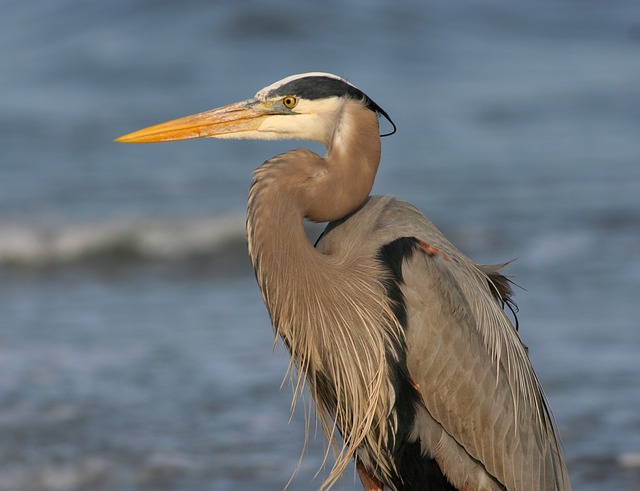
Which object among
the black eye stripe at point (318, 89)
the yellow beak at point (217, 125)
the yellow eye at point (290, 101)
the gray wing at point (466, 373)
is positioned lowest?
the gray wing at point (466, 373)

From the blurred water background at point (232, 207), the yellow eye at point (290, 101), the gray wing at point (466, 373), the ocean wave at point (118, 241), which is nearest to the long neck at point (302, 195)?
the yellow eye at point (290, 101)

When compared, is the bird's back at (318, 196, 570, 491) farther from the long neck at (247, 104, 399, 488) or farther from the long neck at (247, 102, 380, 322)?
the long neck at (247, 102, 380, 322)

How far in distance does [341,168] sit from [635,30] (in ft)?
51.7

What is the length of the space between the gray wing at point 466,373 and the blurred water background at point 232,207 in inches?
58.1

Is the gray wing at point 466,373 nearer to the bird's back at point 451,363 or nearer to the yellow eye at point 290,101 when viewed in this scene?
the bird's back at point 451,363

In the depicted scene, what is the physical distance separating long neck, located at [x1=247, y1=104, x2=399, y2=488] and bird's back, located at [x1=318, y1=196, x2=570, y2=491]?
8 centimetres

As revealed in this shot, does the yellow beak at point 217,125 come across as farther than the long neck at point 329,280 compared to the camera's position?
Yes

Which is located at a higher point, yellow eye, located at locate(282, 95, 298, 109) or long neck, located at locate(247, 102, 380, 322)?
yellow eye, located at locate(282, 95, 298, 109)

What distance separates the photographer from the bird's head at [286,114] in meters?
4.03

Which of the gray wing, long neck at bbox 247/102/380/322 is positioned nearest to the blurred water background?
the gray wing

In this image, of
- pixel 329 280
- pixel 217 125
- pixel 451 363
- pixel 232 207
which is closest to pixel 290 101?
pixel 217 125

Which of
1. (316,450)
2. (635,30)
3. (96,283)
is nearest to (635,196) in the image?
(96,283)

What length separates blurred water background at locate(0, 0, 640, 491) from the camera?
20.8 ft

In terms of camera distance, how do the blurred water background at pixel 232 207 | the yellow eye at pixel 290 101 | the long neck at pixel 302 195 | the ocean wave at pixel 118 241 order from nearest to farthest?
the long neck at pixel 302 195 → the yellow eye at pixel 290 101 → the blurred water background at pixel 232 207 → the ocean wave at pixel 118 241
